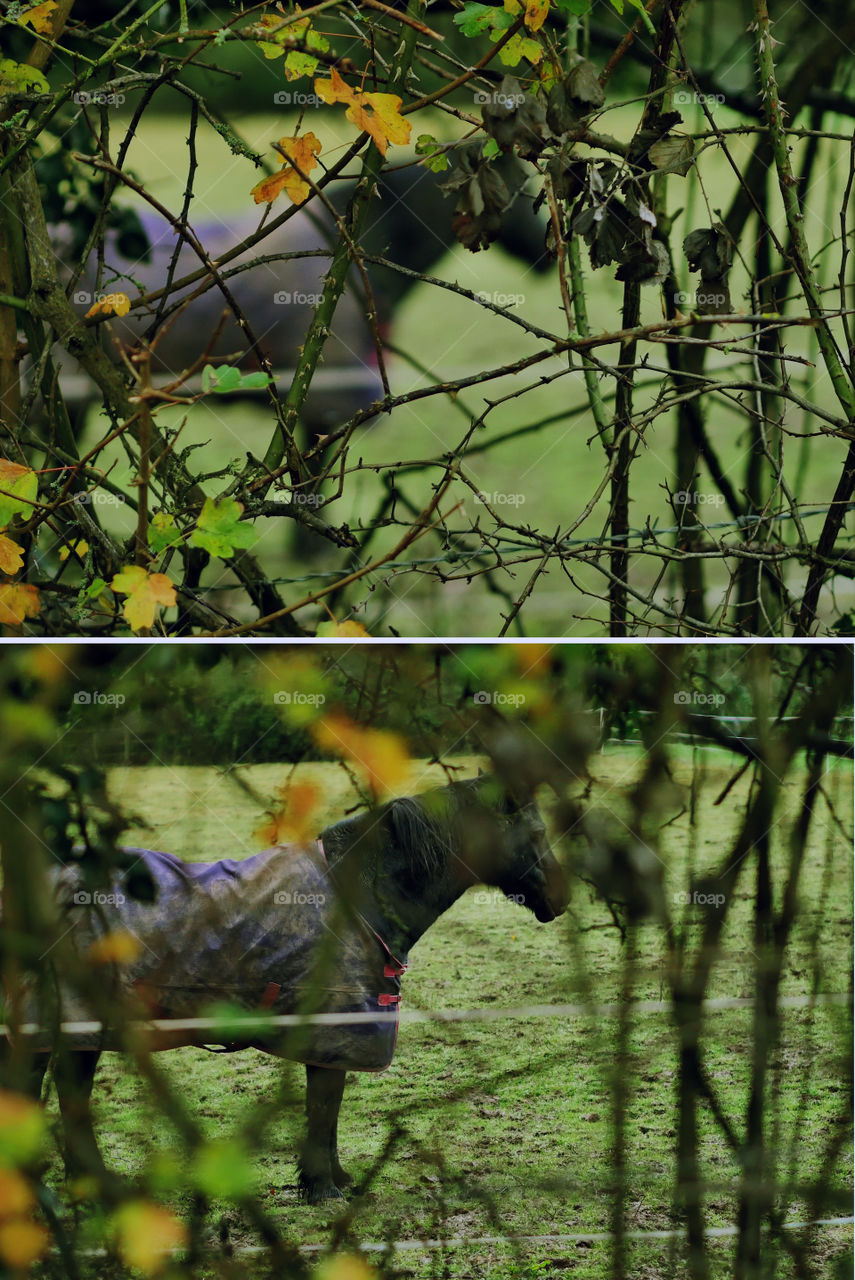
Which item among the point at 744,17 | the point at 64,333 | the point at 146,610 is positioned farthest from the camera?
the point at 744,17

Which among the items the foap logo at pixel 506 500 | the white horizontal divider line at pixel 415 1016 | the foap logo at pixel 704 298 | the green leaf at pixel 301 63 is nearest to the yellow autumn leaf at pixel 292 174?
the green leaf at pixel 301 63

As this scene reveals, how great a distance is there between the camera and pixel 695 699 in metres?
1.22

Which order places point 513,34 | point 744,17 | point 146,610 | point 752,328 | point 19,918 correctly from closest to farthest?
point 19,918 → point 146,610 → point 513,34 → point 752,328 → point 744,17

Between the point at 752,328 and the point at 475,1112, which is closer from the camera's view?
the point at 475,1112

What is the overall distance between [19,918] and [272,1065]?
28 cm

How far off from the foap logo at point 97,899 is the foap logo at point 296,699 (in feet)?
0.79

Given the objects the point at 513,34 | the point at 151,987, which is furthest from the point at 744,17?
the point at 151,987

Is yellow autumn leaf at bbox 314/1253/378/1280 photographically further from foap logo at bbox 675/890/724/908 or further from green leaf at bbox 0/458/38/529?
green leaf at bbox 0/458/38/529

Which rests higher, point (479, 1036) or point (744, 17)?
point (744, 17)

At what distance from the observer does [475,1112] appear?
46.0 inches

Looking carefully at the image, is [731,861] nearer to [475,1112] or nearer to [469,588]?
[475,1112]

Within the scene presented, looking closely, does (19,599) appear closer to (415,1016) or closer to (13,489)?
(13,489)

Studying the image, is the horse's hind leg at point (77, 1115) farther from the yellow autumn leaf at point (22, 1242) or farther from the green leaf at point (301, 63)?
the green leaf at point (301, 63)

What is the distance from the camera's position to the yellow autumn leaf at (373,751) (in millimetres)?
1171
